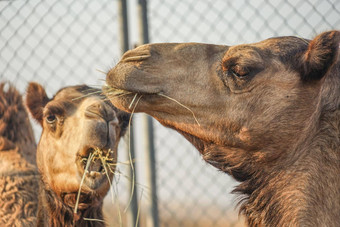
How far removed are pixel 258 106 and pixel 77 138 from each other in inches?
41.1

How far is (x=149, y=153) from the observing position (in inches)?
165

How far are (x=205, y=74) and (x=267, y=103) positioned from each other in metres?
0.32

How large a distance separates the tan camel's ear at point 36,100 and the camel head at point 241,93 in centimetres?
118

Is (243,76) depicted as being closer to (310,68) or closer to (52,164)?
(310,68)

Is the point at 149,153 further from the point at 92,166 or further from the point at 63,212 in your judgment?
the point at 92,166

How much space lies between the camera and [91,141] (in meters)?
3.23

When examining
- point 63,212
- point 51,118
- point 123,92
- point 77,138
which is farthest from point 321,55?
point 63,212

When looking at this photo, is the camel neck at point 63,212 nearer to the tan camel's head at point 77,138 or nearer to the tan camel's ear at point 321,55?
the tan camel's head at point 77,138

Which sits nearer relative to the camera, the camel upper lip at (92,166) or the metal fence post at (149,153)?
the camel upper lip at (92,166)

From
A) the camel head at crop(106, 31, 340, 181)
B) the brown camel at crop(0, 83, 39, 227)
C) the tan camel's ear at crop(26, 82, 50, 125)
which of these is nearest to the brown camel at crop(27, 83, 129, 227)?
the tan camel's ear at crop(26, 82, 50, 125)

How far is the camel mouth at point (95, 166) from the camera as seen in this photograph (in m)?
3.22

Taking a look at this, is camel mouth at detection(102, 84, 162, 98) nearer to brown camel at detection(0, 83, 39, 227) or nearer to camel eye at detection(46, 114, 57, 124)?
camel eye at detection(46, 114, 57, 124)

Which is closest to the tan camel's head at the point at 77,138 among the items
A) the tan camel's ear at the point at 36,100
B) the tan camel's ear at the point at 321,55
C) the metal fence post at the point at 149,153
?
the tan camel's ear at the point at 36,100

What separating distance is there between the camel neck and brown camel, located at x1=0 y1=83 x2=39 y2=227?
10.4 inches
